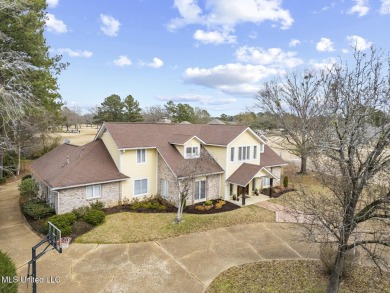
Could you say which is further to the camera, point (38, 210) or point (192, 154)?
point (192, 154)

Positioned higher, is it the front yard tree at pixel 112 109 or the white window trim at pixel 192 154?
the front yard tree at pixel 112 109

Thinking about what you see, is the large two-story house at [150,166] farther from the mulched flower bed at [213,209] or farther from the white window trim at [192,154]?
the mulched flower bed at [213,209]

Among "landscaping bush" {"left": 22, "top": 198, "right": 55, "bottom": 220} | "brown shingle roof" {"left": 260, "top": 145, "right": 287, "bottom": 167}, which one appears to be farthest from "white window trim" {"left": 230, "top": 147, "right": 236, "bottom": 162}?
"landscaping bush" {"left": 22, "top": 198, "right": 55, "bottom": 220}

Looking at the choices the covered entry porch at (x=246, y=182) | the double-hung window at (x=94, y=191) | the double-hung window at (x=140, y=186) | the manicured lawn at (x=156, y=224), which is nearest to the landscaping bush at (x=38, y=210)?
the double-hung window at (x=94, y=191)

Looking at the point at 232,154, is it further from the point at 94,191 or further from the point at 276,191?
the point at 94,191

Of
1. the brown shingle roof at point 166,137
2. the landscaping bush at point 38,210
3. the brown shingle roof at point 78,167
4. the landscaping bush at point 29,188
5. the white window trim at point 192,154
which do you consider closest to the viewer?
the landscaping bush at point 38,210

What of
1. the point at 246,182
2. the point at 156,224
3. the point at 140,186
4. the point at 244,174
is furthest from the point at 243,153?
the point at 156,224
